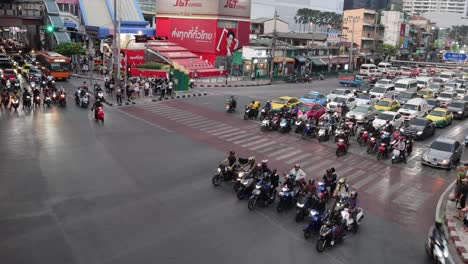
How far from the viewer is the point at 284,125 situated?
2847 cm

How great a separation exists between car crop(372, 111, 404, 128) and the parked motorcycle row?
14015mm

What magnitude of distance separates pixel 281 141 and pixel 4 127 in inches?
610

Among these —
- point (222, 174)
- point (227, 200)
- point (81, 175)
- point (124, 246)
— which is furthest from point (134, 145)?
point (124, 246)

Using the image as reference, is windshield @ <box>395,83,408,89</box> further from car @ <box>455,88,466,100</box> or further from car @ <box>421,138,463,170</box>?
car @ <box>421,138,463,170</box>

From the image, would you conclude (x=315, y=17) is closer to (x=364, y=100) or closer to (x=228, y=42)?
(x=228, y=42)

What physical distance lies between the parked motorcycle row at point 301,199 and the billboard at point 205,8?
48.4 m

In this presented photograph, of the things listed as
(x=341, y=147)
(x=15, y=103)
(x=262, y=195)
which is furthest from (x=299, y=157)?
(x=15, y=103)

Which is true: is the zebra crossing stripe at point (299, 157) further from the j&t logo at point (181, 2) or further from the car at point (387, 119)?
the j&t logo at point (181, 2)

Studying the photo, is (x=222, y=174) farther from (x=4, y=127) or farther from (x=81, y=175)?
(x=4, y=127)

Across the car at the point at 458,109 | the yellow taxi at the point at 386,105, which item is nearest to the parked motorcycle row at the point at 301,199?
the yellow taxi at the point at 386,105

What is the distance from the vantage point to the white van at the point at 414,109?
33.6 m

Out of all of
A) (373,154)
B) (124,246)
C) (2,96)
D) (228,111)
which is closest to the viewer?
(124,246)

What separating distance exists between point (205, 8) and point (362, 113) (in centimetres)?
3754

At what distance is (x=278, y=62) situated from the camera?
66.1 metres
